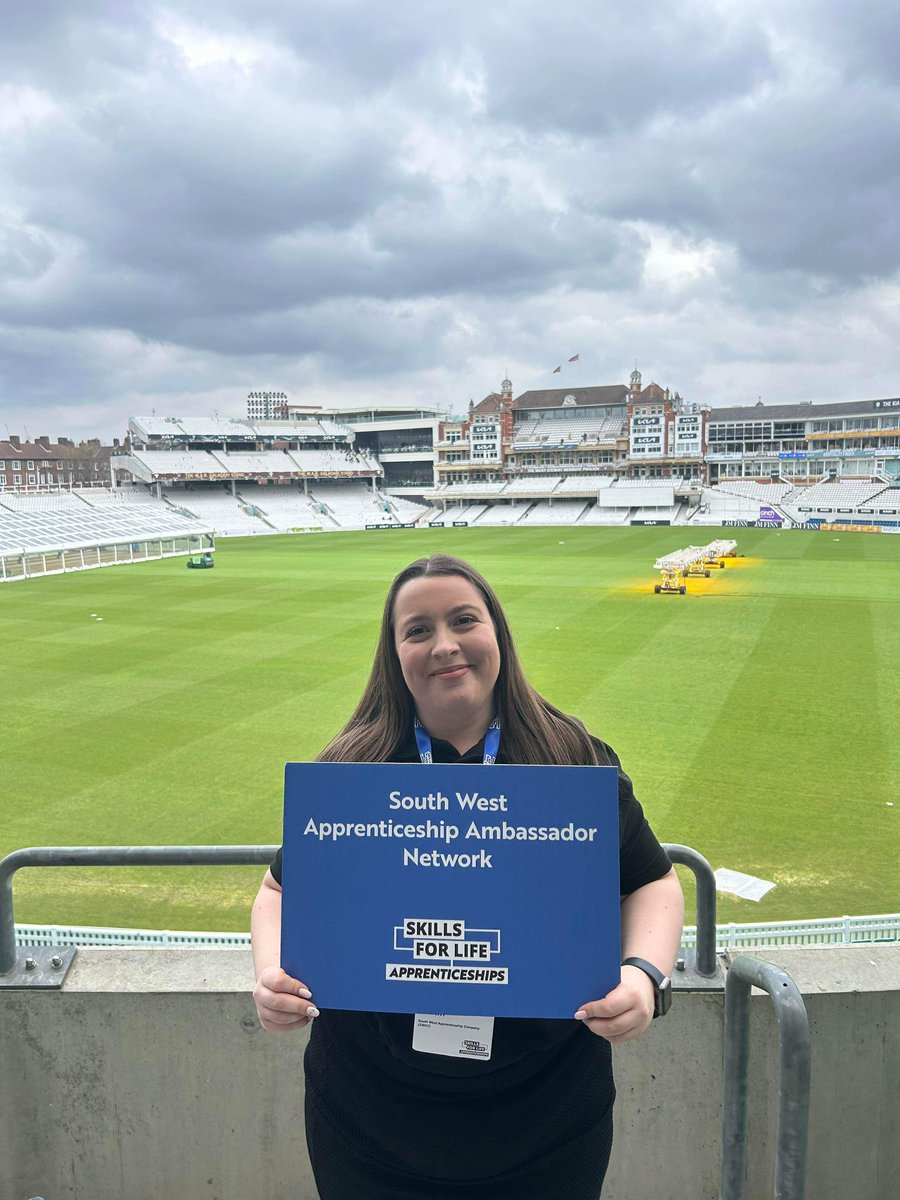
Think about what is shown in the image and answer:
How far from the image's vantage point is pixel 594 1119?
1.96 metres

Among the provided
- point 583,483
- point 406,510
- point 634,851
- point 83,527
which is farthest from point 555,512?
point 634,851

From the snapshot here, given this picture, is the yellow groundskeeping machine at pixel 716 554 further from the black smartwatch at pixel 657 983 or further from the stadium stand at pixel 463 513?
the stadium stand at pixel 463 513

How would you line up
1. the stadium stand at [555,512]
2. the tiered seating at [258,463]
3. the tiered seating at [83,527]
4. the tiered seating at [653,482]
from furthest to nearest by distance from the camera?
the tiered seating at [258,463] → the tiered seating at [653,482] → the stadium stand at [555,512] → the tiered seating at [83,527]

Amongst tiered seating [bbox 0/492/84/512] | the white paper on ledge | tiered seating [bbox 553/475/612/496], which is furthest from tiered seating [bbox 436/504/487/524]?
the white paper on ledge

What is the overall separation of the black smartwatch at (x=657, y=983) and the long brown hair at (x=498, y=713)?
19.2 inches

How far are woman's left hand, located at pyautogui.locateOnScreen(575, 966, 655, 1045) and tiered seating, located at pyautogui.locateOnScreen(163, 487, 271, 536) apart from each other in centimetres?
6907

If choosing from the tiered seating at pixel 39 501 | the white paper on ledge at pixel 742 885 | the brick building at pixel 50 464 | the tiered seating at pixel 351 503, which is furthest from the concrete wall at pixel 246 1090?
the brick building at pixel 50 464

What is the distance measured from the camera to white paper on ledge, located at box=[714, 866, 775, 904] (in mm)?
8773

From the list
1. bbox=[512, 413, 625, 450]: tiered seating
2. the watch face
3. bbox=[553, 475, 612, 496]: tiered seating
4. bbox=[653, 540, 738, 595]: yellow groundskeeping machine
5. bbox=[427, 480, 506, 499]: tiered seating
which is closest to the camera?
the watch face

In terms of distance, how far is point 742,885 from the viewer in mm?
8984

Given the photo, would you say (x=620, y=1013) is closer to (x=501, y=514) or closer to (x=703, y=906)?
(x=703, y=906)

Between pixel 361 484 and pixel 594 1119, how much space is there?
9605 cm

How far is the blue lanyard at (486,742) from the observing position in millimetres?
2201

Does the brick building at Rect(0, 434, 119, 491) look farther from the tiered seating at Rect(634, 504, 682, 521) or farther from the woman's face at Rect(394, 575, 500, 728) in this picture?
the woman's face at Rect(394, 575, 500, 728)
